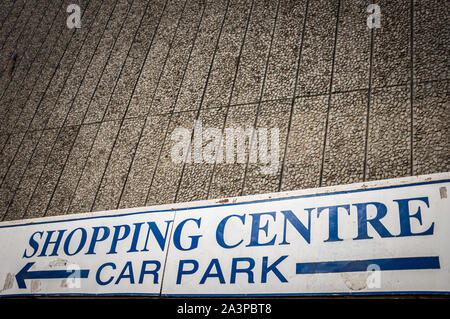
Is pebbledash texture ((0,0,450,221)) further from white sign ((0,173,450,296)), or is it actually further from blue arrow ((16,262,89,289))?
blue arrow ((16,262,89,289))

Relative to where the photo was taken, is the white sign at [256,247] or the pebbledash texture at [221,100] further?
the pebbledash texture at [221,100]

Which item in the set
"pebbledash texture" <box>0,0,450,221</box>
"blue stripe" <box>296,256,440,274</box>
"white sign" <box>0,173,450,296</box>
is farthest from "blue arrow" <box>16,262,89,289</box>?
"blue stripe" <box>296,256,440,274</box>

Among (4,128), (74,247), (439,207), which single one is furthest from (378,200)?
(4,128)

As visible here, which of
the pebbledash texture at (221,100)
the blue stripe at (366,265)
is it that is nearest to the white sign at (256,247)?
the blue stripe at (366,265)

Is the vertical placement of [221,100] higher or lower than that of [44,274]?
higher

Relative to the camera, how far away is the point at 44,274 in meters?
1.84

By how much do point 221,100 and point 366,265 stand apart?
1.39 m

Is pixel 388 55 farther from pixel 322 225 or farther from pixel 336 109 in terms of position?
pixel 322 225

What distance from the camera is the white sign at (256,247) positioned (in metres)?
1.34

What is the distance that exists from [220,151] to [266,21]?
113cm

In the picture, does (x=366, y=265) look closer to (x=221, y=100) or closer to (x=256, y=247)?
(x=256, y=247)

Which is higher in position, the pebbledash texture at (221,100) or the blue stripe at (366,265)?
the pebbledash texture at (221,100)

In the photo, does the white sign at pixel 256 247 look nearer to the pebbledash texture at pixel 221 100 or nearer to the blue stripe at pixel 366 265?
the blue stripe at pixel 366 265

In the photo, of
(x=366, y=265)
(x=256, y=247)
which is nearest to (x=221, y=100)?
(x=256, y=247)
